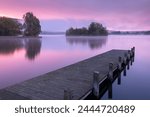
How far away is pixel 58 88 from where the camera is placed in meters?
9.77

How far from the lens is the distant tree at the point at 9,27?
3681 inches

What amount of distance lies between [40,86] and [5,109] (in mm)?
3923

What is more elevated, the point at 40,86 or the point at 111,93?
the point at 40,86

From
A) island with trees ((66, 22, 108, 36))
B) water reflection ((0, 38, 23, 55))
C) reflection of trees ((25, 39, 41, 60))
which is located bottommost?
reflection of trees ((25, 39, 41, 60))

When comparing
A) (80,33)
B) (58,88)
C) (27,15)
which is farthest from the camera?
(80,33)

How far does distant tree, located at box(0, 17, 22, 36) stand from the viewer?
93.5 m

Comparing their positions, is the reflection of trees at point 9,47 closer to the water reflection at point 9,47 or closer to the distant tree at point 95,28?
the water reflection at point 9,47

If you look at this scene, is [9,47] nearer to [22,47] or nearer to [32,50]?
[22,47]

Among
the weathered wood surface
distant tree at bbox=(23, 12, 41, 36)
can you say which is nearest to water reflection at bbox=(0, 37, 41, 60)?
the weathered wood surface

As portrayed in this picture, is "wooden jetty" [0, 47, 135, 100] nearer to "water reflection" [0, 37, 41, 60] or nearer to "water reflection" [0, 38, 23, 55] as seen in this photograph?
"water reflection" [0, 37, 41, 60]

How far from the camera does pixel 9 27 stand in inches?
3792

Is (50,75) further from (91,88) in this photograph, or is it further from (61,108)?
(61,108)

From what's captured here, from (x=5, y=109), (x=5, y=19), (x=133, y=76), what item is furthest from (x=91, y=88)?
(x=5, y=19)

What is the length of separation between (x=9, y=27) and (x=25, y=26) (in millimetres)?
10601
